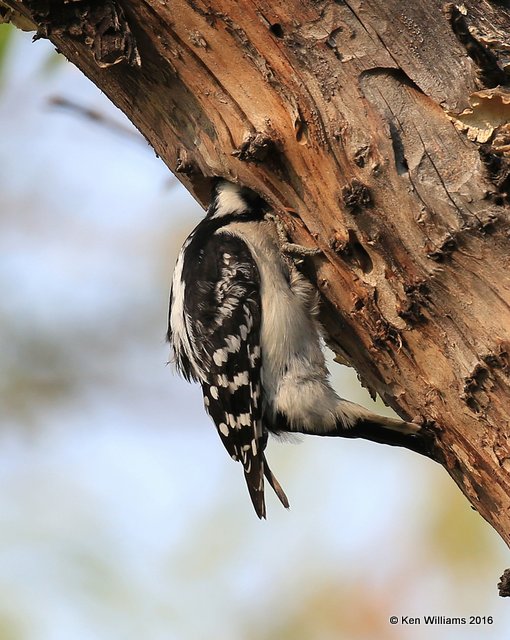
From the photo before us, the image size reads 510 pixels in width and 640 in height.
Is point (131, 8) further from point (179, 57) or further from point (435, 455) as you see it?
point (435, 455)

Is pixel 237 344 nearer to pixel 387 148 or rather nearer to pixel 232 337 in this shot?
pixel 232 337

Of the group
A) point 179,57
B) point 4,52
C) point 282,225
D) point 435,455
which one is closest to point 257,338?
point 282,225

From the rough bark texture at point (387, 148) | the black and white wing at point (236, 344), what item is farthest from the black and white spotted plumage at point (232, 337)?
the rough bark texture at point (387, 148)

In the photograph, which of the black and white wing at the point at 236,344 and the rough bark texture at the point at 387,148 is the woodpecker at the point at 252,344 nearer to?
the black and white wing at the point at 236,344

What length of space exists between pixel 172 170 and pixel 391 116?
49.5 inches

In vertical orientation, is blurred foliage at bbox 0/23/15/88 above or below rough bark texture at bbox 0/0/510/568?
above

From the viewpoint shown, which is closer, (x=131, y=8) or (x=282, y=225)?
(x=131, y=8)

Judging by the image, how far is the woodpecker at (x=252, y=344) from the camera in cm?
386

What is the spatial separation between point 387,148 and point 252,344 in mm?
1449

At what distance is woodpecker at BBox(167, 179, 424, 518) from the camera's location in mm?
3855

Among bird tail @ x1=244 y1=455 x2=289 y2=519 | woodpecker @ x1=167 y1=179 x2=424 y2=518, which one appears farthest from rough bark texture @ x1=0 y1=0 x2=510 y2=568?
bird tail @ x1=244 y1=455 x2=289 y2=519

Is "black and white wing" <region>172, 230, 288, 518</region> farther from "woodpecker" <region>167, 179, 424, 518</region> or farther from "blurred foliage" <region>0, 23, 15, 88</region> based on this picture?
"blurred foliage" <region>0, 23, 15, 88</region>

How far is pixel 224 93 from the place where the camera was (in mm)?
3084

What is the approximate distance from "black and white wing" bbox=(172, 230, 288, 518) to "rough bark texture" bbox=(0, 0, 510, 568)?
0.71 m
